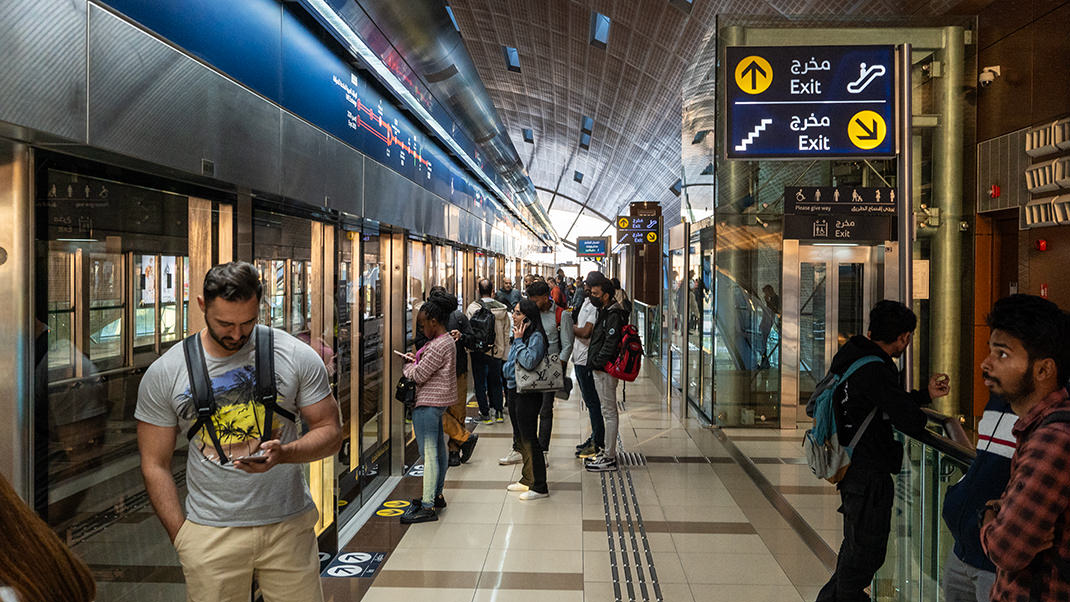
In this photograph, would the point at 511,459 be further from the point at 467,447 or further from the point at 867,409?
the point at 867,409

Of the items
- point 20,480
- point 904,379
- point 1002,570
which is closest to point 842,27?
point 904,379

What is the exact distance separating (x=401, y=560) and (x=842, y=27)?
257 inches

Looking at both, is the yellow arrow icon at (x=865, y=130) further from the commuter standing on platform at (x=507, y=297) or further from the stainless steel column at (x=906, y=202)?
the commuter standing on platform at (x=507, y=297)

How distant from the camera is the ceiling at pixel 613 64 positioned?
11.2 metres

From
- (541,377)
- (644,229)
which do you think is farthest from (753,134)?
(644,229)

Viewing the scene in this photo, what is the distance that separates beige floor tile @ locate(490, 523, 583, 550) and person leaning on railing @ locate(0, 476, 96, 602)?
419cm

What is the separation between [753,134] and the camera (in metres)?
4.89

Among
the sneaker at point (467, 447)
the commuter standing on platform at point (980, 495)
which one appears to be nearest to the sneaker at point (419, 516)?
the sneaker at point (467, 447)

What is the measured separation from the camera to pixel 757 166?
926cm

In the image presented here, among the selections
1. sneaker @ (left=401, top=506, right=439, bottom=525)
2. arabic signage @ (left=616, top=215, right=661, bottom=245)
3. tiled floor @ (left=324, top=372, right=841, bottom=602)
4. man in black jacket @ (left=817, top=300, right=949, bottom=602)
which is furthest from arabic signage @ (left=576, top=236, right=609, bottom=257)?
man in black jacket @ (left=817, top=300, right=949, bottom=602)

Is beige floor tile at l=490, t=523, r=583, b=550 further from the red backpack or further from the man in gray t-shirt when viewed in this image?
the man in gray t-shirt

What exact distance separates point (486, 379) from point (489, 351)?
0.94 meters

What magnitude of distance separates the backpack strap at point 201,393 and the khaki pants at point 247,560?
0.22 metres

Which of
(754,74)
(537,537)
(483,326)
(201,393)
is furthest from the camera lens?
(483,326)
